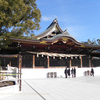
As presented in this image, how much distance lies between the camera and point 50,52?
2206cm

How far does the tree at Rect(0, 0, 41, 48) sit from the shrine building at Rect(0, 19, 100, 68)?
22.0 feet

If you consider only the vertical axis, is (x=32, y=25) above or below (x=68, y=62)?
above

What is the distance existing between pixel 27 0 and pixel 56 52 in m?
12.9

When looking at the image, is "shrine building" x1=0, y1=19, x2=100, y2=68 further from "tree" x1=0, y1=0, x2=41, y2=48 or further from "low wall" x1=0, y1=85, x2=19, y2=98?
"low wall" x1=0, y1=85, x2=19, y2=98

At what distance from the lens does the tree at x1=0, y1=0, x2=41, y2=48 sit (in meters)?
9.04

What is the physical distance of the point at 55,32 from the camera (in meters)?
27.1

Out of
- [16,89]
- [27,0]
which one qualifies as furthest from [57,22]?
[16,89]

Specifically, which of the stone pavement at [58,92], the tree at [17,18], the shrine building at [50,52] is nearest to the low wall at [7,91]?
the stone pavement at [58,92]

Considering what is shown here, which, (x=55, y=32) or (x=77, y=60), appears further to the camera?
(x=55, y=32)

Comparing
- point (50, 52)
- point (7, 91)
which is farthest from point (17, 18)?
point (50, 52)

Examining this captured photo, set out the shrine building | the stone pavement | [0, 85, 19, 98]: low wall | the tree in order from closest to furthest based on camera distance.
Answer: the stone pavement
[0, 85, 19, 98]: low wall
the tree
the shrine building

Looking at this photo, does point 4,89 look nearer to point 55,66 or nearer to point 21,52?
point 21,52

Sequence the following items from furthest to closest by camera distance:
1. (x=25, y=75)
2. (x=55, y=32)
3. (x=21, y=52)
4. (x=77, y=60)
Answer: (x=55, y=32) → (x=77, y=60) → (x=21, y=52) → (x=25, y=75)

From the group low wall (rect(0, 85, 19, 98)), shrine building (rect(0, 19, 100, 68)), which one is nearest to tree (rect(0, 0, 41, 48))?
low wall (rect(0, 85, 19, 98))
